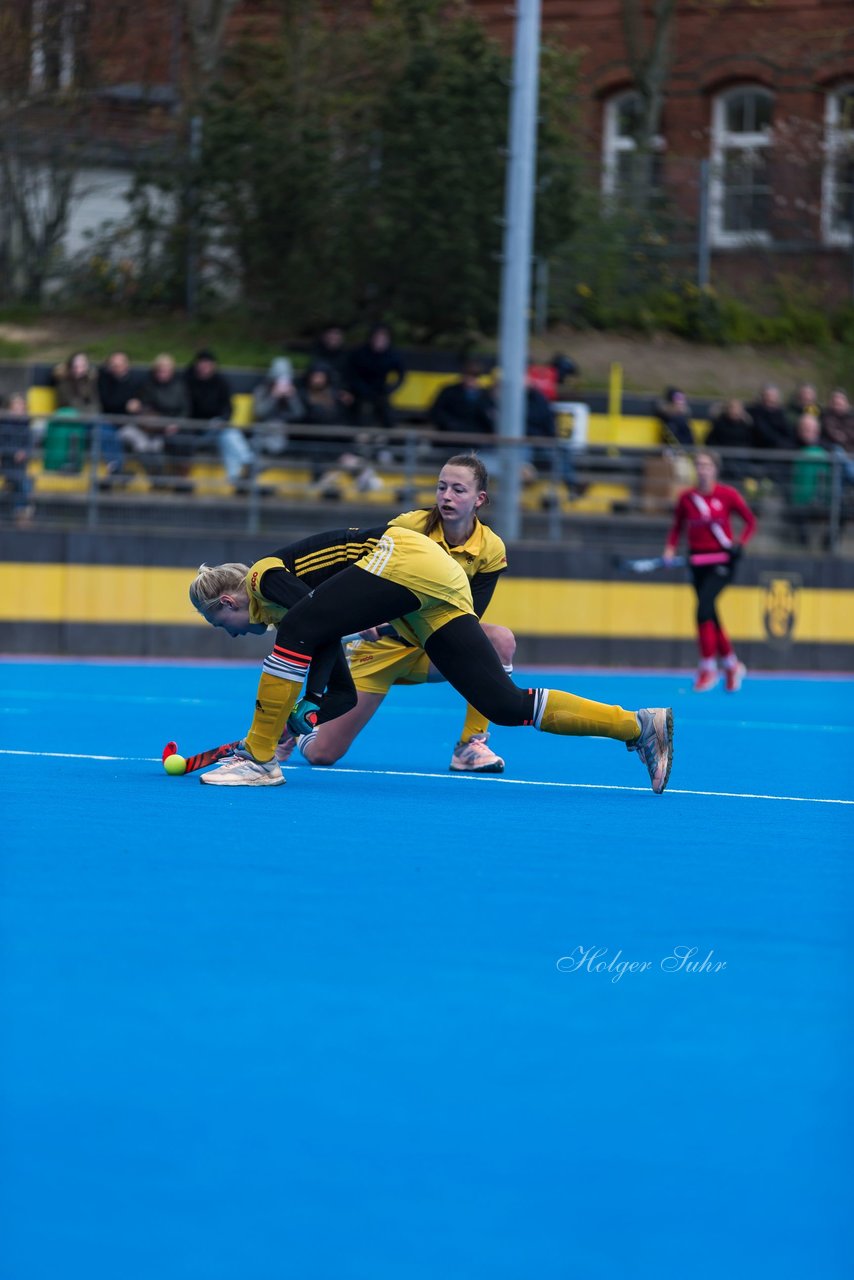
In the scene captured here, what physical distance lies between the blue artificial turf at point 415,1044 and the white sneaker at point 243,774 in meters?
0.38

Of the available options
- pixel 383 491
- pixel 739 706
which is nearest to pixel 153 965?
pixel 739 706

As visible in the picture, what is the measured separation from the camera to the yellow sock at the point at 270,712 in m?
8.76

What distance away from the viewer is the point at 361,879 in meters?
6.75

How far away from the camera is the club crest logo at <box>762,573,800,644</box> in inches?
883

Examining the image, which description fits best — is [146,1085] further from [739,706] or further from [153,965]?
[739,706]

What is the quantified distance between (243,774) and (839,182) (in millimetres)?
26832

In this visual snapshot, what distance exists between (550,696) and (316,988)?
419 centimetres

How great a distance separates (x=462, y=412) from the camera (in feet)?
72.6

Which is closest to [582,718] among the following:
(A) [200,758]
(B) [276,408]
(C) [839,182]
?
(A) [200,758]

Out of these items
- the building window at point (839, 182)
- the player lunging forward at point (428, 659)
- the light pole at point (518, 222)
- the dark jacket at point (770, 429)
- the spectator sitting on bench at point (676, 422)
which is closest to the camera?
the player lunging forward at point (428, 659)

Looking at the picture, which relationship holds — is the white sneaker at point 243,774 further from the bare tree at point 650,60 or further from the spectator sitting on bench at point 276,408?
the bare tree at point 650,60

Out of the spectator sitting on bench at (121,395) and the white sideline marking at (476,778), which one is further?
the spectator sitting on bench at (121,395)

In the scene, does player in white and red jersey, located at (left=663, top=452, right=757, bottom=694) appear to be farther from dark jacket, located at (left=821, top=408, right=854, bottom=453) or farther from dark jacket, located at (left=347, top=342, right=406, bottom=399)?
dark jacket, located at (left=821, top=408, right=854, bottom=453)

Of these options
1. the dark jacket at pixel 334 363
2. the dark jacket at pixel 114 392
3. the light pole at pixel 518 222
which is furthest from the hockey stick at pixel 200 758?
the dark jacket at pixel 334 363
